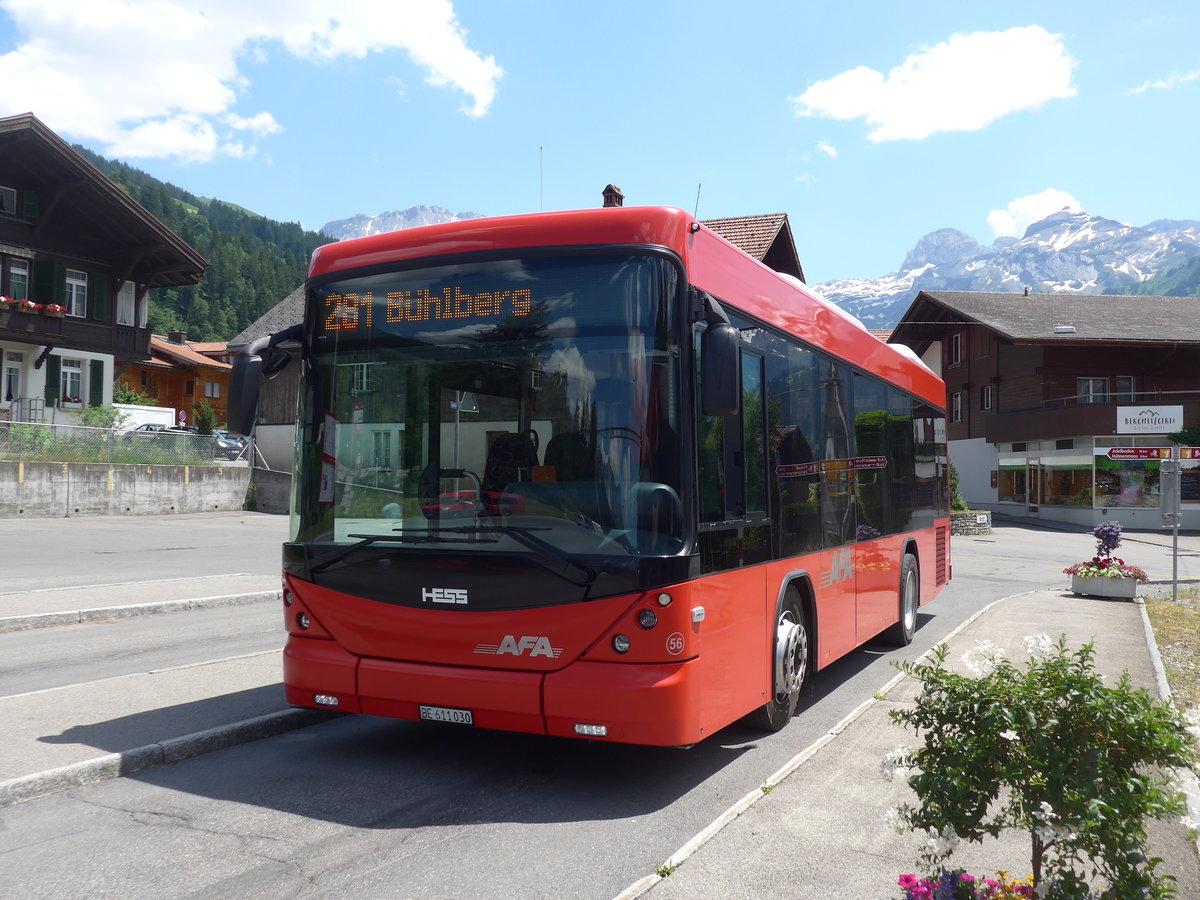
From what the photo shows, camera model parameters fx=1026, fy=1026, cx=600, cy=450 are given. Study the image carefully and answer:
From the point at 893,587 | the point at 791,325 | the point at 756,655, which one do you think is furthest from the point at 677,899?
the point at 893,587

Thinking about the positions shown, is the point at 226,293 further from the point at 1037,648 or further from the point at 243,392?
the point at 1037,648

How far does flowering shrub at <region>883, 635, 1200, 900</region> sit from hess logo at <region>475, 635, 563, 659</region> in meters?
2.24

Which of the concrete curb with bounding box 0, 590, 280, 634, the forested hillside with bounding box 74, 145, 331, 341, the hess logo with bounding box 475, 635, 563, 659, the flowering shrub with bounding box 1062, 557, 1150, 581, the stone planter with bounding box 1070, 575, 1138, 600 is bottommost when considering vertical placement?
the stone planter with bounding box 1070, 575, 1138, 600

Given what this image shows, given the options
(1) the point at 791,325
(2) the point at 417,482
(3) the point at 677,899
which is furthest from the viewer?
(1) the point at 791,325

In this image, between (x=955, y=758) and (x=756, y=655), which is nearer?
(x=955, y=758)

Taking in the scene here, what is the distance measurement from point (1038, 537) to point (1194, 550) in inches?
207

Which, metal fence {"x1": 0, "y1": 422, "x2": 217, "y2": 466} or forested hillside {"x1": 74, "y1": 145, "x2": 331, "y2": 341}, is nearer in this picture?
metal fence {"x1": 0, "y1": 422, "x2": 217, "y2": 466}

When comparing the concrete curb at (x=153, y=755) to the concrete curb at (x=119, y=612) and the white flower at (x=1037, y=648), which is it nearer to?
the white flower at (x=1037, y=648)

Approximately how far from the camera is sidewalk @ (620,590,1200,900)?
13.1ft

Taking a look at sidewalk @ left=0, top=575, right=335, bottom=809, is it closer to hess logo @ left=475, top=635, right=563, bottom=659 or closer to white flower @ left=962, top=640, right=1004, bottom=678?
hess logo @ left=475, top=635, right=563, bottom=659

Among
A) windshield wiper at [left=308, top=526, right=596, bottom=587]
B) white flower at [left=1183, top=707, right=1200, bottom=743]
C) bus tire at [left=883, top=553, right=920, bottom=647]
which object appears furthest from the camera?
bus tire at [left=883, top=553, right=920, bottom=647]

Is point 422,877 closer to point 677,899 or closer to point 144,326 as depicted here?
point 677,899

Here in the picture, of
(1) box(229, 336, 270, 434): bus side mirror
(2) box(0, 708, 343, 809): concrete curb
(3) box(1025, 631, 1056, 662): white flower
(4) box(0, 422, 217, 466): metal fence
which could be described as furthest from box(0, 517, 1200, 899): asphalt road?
(4) box(0, 422, 217, 466): metal fence

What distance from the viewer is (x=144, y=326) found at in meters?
43.2
